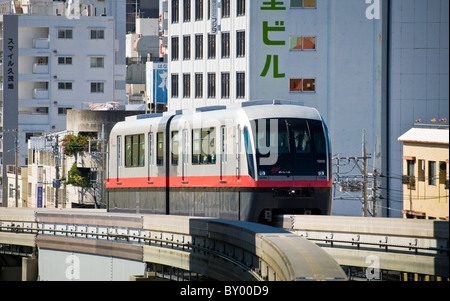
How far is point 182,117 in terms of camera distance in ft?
116

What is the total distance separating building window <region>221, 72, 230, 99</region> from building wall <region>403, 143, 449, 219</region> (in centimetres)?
1962

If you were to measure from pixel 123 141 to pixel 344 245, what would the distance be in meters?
14.7

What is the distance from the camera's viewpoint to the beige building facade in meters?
48.2

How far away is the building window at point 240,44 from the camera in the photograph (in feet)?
226

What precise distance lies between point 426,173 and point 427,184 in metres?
0.48

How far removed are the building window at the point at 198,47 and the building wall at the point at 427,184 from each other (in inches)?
908

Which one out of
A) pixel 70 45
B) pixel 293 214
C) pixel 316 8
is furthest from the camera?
pixel 70 45

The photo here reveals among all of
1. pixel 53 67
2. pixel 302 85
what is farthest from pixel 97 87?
pixel 302 85

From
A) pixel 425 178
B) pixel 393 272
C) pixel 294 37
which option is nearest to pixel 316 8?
pixel 294 37

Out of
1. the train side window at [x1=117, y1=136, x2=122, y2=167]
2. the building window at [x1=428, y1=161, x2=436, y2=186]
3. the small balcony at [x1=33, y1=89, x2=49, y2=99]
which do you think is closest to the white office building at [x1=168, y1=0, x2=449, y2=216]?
the building window at [x1=428, y1=161, x2=436, y2=186]

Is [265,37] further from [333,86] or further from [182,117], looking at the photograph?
[182,117]

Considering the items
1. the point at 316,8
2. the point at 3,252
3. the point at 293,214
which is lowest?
the point at 3,252

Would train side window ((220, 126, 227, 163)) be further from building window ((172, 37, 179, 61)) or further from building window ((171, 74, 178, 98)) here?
building window ((172, 37, 179, 61))

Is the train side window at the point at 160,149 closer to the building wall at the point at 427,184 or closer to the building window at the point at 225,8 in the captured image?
the building wall at the point at 427,184
